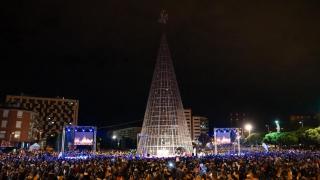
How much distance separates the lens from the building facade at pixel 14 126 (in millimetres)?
78312

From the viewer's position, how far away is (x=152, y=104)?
169ft

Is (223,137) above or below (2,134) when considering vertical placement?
below

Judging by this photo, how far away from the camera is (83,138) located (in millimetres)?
55250

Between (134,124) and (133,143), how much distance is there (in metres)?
70.5

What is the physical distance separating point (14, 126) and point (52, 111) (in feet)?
175

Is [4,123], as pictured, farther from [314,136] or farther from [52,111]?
[314,136]

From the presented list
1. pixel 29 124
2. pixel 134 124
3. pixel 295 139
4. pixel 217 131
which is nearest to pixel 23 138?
pixel 29 124

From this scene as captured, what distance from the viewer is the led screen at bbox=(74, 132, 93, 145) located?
5481 centimetres

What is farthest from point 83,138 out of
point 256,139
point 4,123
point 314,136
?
point 256,139

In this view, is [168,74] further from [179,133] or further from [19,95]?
[19,95]

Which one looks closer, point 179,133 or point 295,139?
point 179,133

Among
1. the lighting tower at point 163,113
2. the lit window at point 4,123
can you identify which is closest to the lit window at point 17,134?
the lit window at point 4,123

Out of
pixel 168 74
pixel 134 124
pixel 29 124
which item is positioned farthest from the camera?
pixel 134 124

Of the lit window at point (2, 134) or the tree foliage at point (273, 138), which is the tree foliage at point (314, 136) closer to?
the tree foliage at point (273, 138)
